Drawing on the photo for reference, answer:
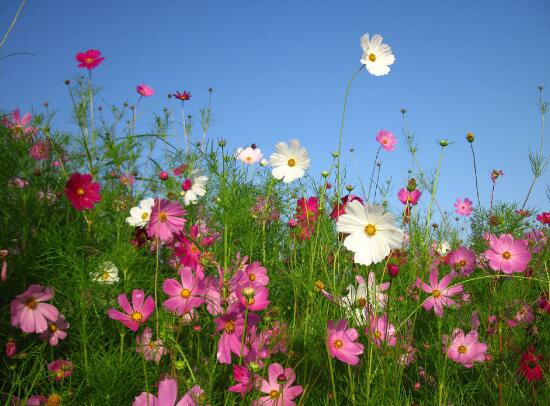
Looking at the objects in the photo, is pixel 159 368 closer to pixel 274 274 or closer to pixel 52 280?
pixel 52 280

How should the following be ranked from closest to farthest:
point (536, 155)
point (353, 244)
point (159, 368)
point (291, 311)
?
1. point (353, 244)
2. point (159, 368)
3. point (291, 311)
4. point (536, 155)

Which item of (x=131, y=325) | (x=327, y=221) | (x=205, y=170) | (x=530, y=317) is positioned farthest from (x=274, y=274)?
(x=530, y=317)

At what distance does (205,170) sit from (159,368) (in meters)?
0.95

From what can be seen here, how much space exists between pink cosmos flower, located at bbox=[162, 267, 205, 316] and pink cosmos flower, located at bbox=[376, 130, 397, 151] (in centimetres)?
118

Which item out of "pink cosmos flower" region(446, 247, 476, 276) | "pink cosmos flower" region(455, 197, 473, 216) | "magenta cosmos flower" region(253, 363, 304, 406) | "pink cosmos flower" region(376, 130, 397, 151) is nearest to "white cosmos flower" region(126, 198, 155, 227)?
"magenta cosmos flower" region(253, 363, 304, 406)

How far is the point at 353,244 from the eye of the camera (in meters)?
1.18

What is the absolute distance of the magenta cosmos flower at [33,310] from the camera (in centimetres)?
134

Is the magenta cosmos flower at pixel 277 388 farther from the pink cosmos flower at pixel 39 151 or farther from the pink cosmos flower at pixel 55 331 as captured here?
the pink cosmos flower at pixel 39 151

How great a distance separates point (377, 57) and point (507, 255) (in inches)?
33.1

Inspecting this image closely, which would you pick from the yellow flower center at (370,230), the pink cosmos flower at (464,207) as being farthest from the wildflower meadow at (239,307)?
the pink cosmos flower at (464,207)

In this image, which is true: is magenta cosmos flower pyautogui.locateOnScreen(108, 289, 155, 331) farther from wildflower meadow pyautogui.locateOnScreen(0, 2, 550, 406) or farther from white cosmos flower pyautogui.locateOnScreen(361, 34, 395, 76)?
white cosmos flower pyautogui.locateOnScreen(361, 34, 395, 76)

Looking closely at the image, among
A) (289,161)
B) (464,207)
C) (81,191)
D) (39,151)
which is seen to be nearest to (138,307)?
(81,191)

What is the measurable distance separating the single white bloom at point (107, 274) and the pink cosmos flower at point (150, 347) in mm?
276

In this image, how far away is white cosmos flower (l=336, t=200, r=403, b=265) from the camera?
45.3 inches
